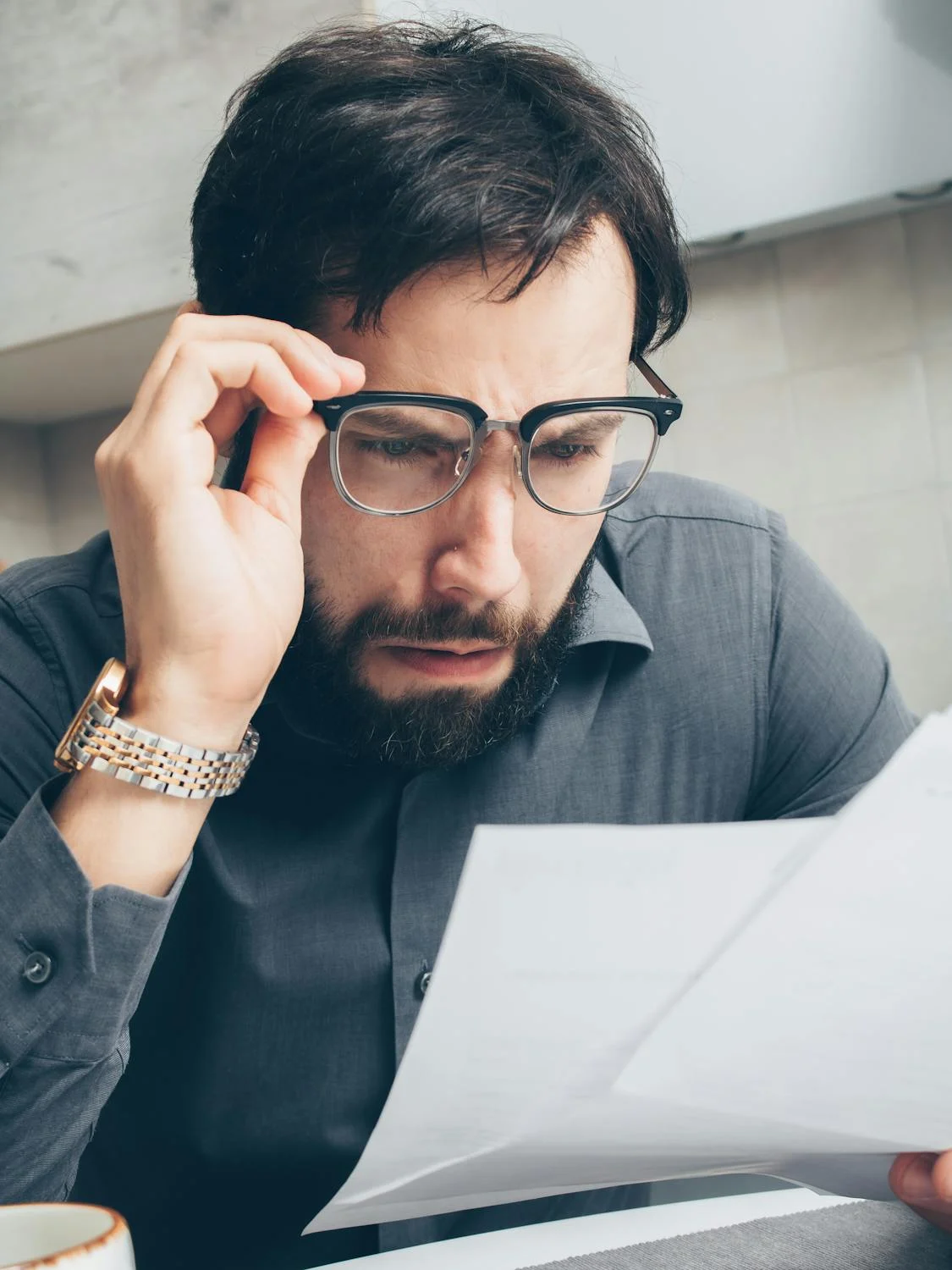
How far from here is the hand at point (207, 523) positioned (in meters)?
0.69

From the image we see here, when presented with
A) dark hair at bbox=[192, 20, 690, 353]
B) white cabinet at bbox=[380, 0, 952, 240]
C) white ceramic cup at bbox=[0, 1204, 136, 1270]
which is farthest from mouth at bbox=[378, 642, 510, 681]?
white cabinet at bbox=[380, 0, 952, 240]

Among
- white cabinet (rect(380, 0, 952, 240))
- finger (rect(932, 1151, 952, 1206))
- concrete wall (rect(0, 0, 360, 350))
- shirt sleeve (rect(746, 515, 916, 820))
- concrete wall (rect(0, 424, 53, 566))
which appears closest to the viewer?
finger (rect(932, 1151, 952, 1206))

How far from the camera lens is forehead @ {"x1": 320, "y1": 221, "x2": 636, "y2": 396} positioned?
739 mm

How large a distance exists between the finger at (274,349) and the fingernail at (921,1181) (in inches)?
20.5

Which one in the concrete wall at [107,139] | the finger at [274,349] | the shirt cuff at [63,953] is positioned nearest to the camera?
the shirt cuff at [63,953]

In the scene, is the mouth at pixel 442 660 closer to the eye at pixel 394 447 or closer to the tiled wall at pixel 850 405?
the eye at pixel 394 447

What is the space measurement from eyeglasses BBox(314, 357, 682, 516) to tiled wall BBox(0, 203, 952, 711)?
1.12 meters

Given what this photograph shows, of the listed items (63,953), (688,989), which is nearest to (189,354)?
(63,953)

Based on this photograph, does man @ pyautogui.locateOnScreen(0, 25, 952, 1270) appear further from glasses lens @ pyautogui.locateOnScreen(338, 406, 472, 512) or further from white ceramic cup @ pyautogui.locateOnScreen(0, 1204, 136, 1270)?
white ceramic cup @ pyautogui.locateOnScreen(0, 1204, 136, 1270)

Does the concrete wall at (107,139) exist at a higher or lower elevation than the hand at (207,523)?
higher

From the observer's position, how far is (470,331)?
0.74 meters

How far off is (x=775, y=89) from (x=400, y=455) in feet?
3.78

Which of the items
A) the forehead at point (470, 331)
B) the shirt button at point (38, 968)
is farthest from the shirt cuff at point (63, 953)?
the forehead at point (470, 331)

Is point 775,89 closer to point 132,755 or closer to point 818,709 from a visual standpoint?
point 818,709
